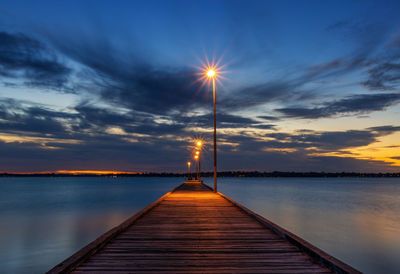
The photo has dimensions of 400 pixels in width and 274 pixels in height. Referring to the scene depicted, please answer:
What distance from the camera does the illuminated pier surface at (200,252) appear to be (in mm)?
5312

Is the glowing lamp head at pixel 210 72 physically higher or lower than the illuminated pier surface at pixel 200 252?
higher

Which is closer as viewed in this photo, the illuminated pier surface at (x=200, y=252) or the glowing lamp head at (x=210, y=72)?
the illuminated pier surface at (x=200, y=252)

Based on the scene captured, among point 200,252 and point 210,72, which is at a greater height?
point 210,72

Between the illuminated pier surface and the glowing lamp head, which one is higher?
the glowing lamp head

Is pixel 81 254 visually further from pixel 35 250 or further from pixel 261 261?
pixel 35 250

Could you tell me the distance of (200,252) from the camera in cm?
637

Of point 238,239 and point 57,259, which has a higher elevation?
point 238,239

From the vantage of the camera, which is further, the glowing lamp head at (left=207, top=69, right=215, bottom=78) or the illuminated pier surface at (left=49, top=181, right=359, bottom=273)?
the glowing lamp head at (left=207, top=69, right=215, bottom=78)

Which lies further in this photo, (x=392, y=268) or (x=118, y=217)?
(x=118, y=217)

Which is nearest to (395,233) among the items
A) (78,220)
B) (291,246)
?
(291,246)

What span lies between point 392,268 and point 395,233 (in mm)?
11740

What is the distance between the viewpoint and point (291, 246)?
22.4ft

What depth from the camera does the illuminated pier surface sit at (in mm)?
5312

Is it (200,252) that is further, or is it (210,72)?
(210,72)
